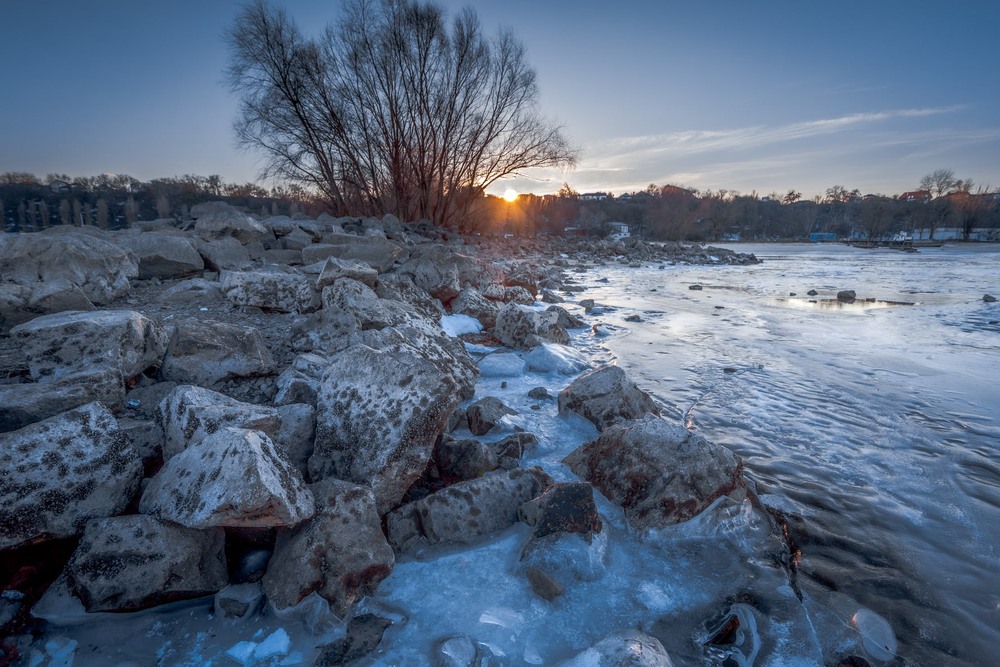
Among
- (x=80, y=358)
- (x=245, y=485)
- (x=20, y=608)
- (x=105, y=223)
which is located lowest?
(x=20, y=608)

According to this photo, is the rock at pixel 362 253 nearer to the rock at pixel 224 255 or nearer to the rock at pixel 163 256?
the rock at pixel 224 255

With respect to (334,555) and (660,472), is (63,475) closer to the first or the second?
(334,555)

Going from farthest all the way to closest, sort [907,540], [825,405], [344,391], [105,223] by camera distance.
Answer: [105,223] < [825,405] < [344,391] < [907,540]

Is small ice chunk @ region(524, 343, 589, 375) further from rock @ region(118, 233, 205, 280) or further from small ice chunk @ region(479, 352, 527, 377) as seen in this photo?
rock @ region(118, 233, 205, 280)

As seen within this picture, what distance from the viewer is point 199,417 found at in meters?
1.66

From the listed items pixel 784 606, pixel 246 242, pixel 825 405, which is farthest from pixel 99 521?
pixel 246 242

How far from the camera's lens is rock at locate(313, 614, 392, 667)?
50.0 inches

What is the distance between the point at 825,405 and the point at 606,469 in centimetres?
214

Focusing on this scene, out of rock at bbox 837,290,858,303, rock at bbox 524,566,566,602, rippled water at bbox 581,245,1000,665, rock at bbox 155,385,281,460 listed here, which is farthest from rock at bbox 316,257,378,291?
rock at bbox 837,290,858,303

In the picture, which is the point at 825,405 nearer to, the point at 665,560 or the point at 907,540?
the point at 907,540

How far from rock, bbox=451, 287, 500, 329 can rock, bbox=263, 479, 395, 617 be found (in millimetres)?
3405

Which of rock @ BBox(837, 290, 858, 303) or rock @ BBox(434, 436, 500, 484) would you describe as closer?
rock @ BBox(434, 436, 500, 484)

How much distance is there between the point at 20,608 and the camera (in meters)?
1.31

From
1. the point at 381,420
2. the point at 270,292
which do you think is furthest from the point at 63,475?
the point at 270,292
